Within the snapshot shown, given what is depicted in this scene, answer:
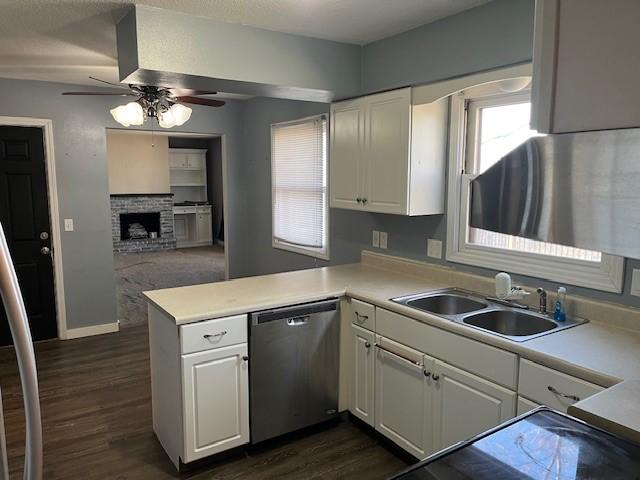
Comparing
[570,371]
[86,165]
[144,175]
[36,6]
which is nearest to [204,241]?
[144,175]

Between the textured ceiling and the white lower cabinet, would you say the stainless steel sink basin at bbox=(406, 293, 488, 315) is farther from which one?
the textured ceiling

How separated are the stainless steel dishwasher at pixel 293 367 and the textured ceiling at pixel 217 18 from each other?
163cm

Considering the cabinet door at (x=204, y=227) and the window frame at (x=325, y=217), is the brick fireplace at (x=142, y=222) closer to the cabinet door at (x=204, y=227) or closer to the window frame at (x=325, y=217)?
the cabinet door at (x=204, y=227)

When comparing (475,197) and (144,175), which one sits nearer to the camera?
(475,197)

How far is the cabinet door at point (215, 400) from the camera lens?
2391mm

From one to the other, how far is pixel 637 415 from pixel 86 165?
4.73m

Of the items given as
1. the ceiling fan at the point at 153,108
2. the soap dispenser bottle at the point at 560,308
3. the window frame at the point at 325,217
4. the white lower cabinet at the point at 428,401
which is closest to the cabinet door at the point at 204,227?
the window frame at the point at 325,217

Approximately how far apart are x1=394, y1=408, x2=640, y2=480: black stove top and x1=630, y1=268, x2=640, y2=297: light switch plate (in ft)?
3.86

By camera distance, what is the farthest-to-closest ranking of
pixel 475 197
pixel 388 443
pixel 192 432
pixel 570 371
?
pixel 388 443, pixel 192 432, pixel 570 371, pixel 475 197

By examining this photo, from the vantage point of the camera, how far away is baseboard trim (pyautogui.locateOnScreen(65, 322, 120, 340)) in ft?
15.2

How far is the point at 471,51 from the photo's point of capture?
2.57 metres

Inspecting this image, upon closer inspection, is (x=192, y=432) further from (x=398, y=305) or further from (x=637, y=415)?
(x=637, y=415)

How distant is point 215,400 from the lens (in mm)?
2475

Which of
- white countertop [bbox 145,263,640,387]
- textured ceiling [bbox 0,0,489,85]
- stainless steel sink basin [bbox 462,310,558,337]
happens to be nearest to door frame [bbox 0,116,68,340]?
textured ceiling [bbox 0,0,489,85]
